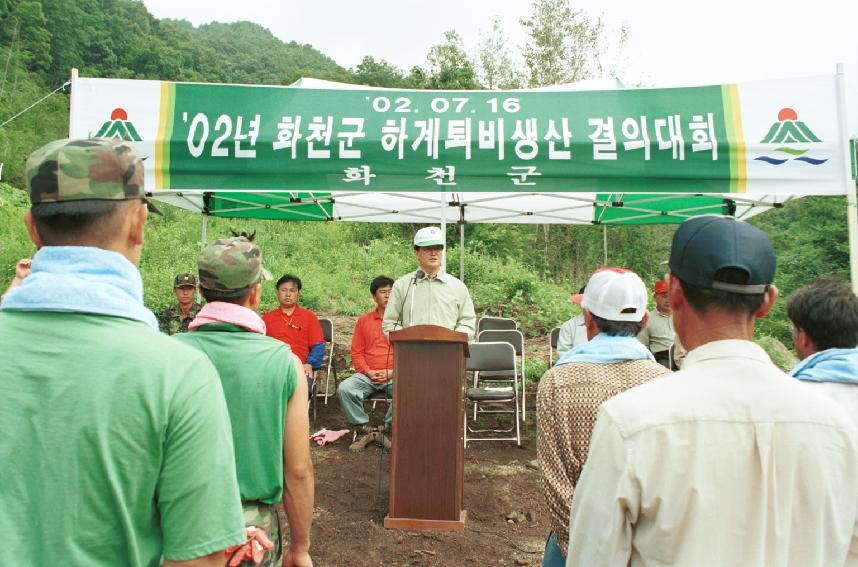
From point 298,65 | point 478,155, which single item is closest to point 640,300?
point 478,155

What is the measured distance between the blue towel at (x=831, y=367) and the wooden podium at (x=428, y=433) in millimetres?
2328

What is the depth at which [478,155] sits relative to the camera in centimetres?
537

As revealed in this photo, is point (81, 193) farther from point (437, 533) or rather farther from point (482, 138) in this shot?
point (482, 138)

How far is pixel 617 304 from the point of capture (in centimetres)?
217

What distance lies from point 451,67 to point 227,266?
23351 millimetres

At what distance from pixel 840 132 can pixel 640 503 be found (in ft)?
16.6

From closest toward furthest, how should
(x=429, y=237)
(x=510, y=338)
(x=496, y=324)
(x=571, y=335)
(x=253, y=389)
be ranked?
(x=253, y=389) → (x=571, y=335) → (x=429, y=237) → (x=510, y=338) → (x=496, y=324)

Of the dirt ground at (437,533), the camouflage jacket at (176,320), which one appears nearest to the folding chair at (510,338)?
the dirt ground at (437,533)

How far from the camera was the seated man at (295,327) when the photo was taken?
6664mm

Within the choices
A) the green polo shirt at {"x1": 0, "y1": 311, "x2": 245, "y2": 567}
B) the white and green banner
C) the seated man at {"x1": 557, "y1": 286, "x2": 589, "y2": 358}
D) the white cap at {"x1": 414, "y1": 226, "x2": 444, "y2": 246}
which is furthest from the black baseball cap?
the white cap at {"x1": 414, "y1": 226, "x2": 444, "y2": 246}

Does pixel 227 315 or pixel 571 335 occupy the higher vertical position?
pixel 227 315

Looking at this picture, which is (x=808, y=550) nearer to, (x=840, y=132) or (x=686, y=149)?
(x=686, y=149)

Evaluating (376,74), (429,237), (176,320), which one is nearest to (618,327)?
(429,237)

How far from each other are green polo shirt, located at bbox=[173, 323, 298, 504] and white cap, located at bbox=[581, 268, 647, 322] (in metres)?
1.02
